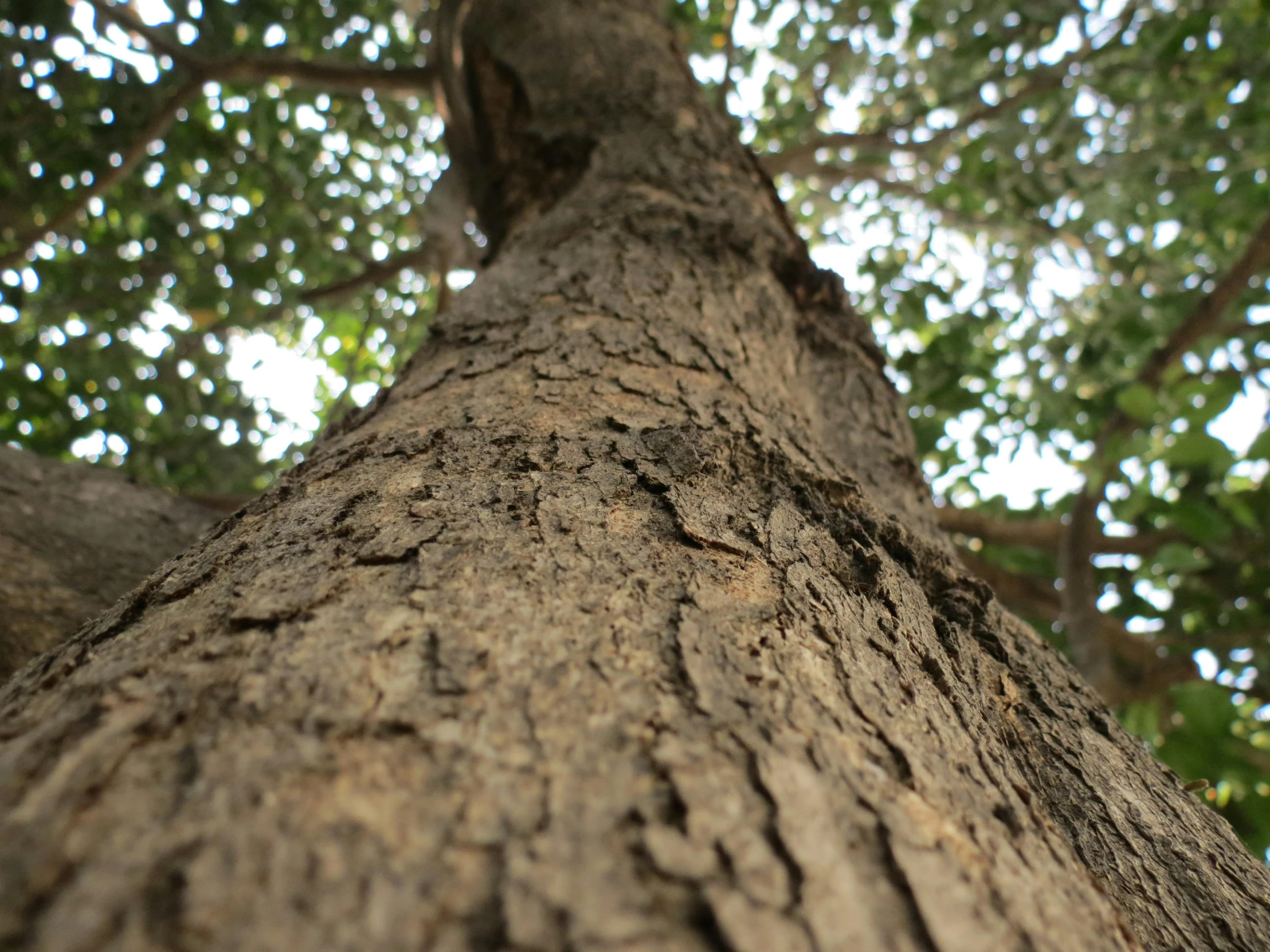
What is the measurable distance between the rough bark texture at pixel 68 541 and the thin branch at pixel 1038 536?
9.18 ft

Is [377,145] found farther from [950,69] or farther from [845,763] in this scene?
[845,763]

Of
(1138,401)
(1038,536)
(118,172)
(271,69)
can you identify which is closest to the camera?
(1138,401)

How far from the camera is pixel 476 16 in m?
2.80

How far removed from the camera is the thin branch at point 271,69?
10.4ft

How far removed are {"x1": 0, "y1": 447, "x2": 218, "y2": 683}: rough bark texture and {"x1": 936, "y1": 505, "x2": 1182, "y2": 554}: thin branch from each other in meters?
2.80

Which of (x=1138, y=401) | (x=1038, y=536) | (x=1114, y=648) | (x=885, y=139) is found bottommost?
(x=1114, y=648)

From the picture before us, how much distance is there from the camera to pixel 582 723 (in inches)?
22.2

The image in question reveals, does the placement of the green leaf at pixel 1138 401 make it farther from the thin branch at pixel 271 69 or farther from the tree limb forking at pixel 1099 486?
the thin branch at pixel 271 69

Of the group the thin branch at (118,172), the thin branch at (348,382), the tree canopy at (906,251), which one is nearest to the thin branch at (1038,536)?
the tree canopy at (906,251)

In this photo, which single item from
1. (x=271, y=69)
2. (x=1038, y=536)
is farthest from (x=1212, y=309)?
(x=271, y=69)

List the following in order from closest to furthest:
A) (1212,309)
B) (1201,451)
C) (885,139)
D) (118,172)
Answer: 1. (1201,451)
2. (1212,309)
3. (118,172)
4. (885,139)

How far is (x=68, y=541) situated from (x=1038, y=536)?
341 cm

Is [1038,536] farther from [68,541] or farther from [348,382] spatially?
[68,541]

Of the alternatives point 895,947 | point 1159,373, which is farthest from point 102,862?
point 1159,373
